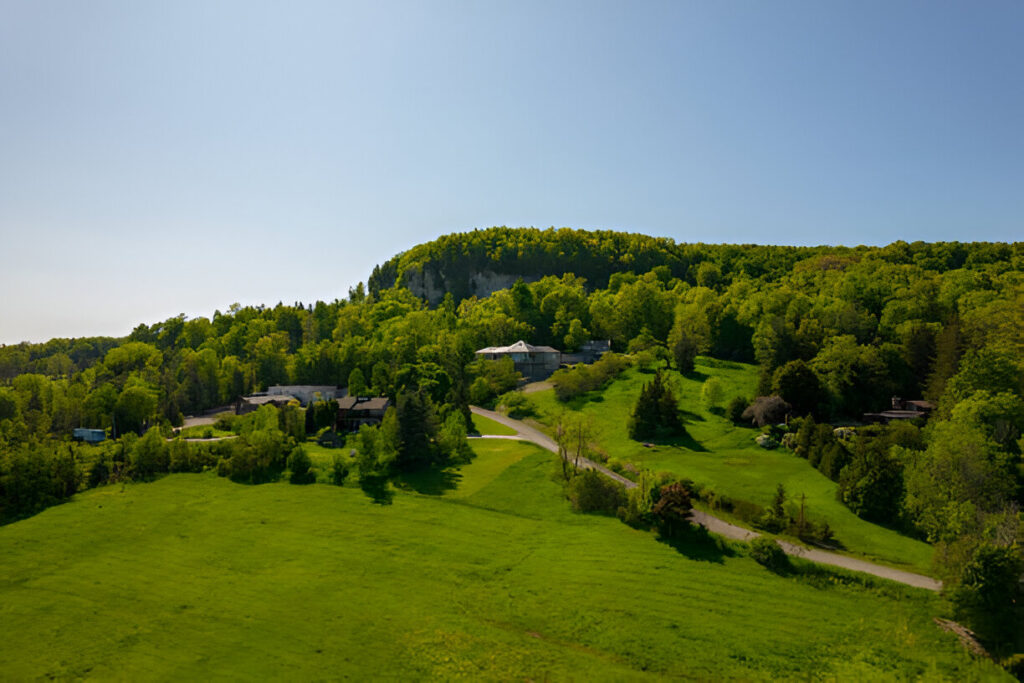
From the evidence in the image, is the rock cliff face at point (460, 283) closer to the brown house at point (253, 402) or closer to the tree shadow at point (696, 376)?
the brown house at point (253, 402)

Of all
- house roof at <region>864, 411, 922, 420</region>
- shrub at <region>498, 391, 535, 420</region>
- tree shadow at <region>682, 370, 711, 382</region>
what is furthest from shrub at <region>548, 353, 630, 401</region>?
house roof at <region>864, 411, 922, 420</region>

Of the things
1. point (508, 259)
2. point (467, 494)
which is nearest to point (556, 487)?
point (467, 494)

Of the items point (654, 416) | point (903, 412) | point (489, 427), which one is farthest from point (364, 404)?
point (903, 412)

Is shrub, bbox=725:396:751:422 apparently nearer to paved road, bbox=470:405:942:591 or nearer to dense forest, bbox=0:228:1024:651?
dense forest, bbox=0:228:1024:651

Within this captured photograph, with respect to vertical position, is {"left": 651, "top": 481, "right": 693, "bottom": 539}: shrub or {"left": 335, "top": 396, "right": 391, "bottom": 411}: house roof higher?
{"left": 335, "top": 396, "right": 391, "bottom": 411}: house roof

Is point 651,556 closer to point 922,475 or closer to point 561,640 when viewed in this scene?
point 561,640
